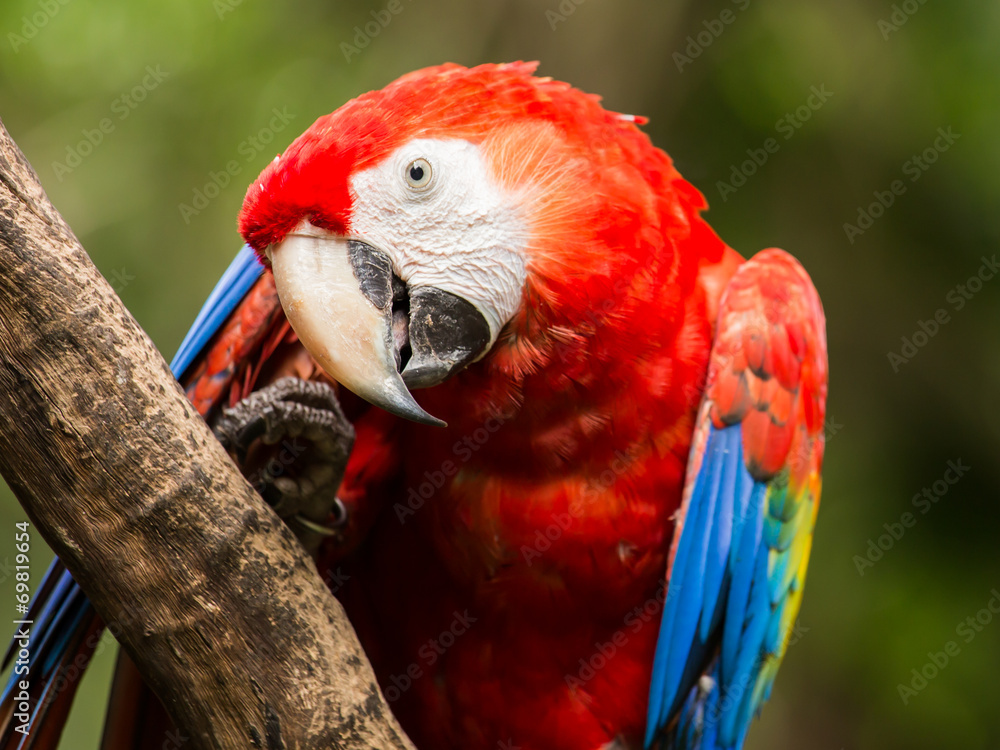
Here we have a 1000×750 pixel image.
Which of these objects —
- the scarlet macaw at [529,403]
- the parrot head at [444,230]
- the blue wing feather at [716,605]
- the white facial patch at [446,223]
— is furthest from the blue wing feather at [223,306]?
the blue wing feather at [716,605]

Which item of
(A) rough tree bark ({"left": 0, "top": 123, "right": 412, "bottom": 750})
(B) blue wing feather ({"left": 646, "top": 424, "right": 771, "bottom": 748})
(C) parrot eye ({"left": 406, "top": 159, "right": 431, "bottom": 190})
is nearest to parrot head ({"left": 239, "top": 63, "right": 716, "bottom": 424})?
(C) parrot eye ({"left": 406, "top": 159, "right": 431, "bottom": 190})

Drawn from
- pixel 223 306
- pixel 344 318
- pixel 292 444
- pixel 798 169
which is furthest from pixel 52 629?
pixel 798 169

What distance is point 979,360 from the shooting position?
2.89 m

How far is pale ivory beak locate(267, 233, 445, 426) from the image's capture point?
119cm

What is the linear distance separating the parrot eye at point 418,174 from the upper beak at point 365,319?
0.11 metres

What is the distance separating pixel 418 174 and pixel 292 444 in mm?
563

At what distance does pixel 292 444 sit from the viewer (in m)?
1.52

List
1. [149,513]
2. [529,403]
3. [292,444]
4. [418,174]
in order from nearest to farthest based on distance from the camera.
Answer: [149,513] < [418,174] < [529,403] < [292,444]

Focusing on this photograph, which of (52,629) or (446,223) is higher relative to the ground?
(446,223)

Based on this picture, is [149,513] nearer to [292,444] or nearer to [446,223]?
[292,444]

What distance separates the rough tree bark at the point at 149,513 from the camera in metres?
1.07

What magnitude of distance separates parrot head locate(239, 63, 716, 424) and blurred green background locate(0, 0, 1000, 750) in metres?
1.49

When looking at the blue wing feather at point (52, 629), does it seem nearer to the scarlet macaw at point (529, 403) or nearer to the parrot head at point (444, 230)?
the scarlet macaw at point (529, 403)

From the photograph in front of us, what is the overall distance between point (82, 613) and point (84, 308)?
64cm
